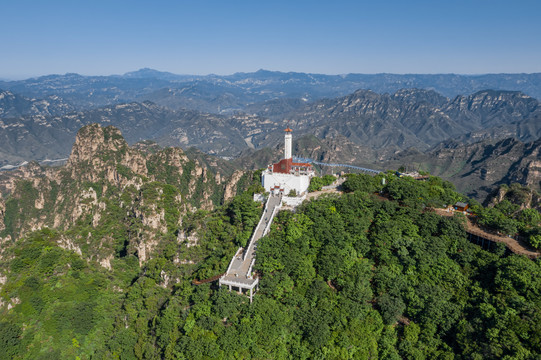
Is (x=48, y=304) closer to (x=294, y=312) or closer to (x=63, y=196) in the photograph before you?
(x=294, y=312)

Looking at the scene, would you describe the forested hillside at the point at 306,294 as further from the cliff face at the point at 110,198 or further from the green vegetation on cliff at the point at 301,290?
the cliff face at the point at 110,198

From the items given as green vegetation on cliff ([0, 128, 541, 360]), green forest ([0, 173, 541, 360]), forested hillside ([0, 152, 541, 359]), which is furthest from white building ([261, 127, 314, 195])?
forested hillside ([0, 152, 541, 359])

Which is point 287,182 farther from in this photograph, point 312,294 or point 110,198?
point 110,198

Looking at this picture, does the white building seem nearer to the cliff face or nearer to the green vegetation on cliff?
the green vegetation on cliff

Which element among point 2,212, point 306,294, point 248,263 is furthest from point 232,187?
point 306,294

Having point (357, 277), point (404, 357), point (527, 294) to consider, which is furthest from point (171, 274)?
point (527, 294)
